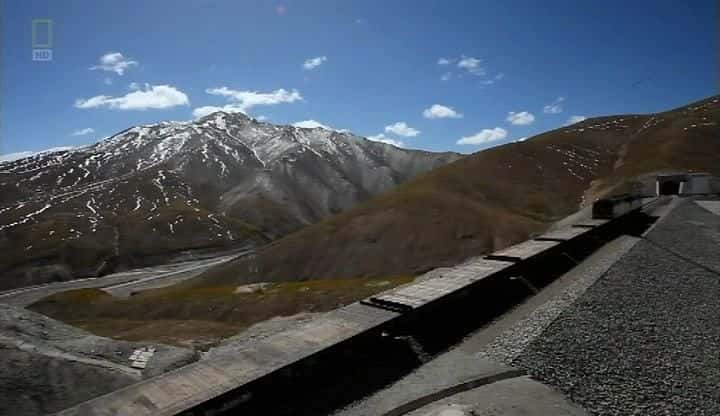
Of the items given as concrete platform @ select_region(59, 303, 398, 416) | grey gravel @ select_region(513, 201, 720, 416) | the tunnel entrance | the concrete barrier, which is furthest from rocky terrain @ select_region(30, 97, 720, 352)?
grey gravel @ select_region(513, 201, 720, 416)

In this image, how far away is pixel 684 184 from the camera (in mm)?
56750

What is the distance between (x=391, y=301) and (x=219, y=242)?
146 m

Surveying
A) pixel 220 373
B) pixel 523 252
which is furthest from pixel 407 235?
pixel 220 373

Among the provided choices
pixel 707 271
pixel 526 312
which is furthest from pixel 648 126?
pixel 526 312

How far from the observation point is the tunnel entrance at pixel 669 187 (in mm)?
58875

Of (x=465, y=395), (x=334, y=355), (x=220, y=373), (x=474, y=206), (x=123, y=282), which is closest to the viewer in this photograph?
(x=220, y=373)

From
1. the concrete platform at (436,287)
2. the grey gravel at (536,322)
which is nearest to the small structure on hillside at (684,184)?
the grey gravel at (536,322)

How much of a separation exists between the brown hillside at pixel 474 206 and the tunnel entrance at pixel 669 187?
14243mm

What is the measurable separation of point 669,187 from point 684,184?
11.5ft

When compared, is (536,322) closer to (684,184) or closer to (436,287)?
(436,287)

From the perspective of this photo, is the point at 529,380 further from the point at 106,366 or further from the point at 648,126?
the point at 648,126

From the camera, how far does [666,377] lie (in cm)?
1024

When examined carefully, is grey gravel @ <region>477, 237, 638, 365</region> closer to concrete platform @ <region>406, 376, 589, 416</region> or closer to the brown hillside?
concrete platform @ <region>406, 376, 589, 416</region>

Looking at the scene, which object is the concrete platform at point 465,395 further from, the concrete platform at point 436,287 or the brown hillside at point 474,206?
the brown hillside at point 474,206
